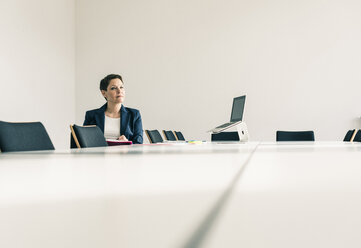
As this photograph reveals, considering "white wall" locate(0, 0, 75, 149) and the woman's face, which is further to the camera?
"white wall" locate(0, 0, 75, 149)

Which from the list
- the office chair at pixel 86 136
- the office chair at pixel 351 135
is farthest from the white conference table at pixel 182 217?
the office chair at pixel 351 135

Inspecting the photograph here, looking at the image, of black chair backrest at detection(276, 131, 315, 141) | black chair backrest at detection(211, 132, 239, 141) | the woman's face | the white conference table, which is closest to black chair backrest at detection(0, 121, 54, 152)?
the woman's face

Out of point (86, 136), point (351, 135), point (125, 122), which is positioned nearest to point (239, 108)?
point (125, 122)

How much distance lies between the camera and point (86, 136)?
2.04m

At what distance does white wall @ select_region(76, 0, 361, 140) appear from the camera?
21.4 feet

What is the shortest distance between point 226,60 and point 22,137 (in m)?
5.48

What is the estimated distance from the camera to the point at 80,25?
7.22 metres

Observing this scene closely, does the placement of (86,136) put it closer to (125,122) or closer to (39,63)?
(125,122)

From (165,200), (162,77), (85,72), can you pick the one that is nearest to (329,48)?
(162,77)

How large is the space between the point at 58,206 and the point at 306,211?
12 cm

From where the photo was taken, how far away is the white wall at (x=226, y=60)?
21.4ft

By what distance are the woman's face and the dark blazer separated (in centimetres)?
17

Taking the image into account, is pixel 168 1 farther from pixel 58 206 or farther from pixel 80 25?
pixel 58 206

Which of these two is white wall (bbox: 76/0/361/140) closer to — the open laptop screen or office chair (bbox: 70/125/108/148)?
the open laptop screen
